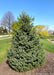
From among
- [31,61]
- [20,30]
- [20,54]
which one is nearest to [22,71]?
[31,61]

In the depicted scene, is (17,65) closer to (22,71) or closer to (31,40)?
(22,71)

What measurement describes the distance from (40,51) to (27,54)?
718mm

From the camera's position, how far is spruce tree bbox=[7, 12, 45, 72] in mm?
2500

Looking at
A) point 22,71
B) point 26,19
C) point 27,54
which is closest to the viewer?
point 27,54

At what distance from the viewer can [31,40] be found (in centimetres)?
275

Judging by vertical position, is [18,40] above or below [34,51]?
above

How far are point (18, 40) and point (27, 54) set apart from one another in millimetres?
725

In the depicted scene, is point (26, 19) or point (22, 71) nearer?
point (22, 71)

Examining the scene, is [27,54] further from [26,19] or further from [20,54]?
[26,19]

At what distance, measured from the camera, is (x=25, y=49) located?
2.66 m

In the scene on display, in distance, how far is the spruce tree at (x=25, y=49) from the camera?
250 cm

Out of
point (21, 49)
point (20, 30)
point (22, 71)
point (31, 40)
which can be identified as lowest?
point (22, 71)

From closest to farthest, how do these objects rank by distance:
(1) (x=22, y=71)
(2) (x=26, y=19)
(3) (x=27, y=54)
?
(3) (x=27, y=54), (1) (x=22, y=71), (2) (x=26, y=19)

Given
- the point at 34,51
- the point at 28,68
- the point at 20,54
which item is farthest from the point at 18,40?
the point at 28,68
